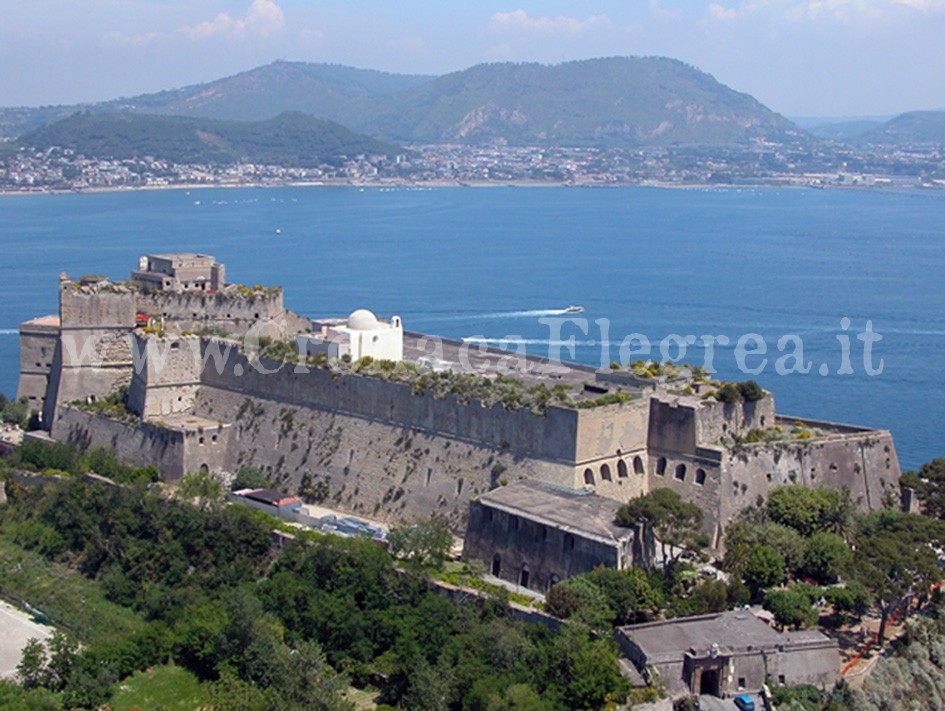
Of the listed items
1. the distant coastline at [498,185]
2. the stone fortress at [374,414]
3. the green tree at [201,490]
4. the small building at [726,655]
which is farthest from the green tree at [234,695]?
the distant coastline at [498,185]

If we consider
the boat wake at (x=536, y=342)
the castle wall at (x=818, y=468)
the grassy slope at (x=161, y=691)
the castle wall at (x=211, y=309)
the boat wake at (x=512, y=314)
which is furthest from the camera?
the boat wake at (x=512, y=314)

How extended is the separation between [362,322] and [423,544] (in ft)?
29.0

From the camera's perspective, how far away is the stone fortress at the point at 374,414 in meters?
29.6

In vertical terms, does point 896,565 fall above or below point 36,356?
below

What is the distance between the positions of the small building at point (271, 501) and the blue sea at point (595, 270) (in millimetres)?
21698

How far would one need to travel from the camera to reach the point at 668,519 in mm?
26562

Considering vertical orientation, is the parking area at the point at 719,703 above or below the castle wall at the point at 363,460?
below

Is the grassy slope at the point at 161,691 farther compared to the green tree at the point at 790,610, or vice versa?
the grassy slope at the point at 161,691

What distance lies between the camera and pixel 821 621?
86.3ft

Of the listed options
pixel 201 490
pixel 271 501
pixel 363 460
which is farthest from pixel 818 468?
pixel 201 490

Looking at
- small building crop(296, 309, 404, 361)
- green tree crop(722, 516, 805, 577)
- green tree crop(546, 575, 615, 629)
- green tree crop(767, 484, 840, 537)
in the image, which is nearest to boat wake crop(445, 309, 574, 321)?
small building crop(296, 309, 404, 361)

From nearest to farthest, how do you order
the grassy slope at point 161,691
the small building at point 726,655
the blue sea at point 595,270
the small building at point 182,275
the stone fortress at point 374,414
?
1. the small building at point 726,655
2. the grassy slope at point 161,691
3. the stone fortress at point 374,414
4. the small building at point 182,275
5. the blue sea at point 595,270

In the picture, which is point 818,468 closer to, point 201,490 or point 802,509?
point 802,509

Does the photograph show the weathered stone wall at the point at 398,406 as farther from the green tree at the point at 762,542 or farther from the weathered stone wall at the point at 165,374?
the green tree at the point at 762,542
